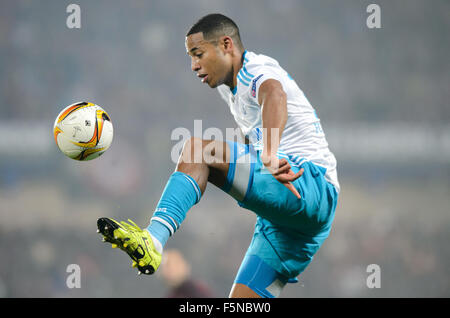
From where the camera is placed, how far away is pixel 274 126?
254 cm

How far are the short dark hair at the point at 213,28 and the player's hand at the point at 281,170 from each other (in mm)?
823

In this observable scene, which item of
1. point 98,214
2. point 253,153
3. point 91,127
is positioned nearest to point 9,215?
point 98,214

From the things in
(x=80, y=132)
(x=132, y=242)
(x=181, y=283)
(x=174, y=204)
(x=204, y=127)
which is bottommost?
(x=181, y=283)

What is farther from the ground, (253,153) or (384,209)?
(253,153)

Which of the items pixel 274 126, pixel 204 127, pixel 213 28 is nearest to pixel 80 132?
pixel 213 28

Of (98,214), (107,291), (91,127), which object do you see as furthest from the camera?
(98,214)

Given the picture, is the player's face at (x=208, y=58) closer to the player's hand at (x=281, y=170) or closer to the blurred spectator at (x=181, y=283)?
the player's hand at (x=281, y=170)

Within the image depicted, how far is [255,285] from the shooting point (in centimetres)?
324

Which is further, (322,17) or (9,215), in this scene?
(322,17)

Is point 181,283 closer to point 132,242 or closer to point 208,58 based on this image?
point 208,58

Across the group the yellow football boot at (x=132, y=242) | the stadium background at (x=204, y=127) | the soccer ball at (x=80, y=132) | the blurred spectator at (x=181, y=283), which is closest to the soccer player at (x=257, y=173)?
the yellow football boot at (x=132, y=242)

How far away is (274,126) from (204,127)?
6567 millimetres
